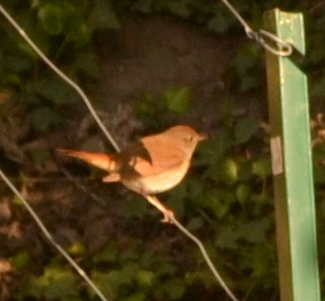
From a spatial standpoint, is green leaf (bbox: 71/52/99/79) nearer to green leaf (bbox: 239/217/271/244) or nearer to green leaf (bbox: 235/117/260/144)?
green leaf (bbox: 235/117/260/144)

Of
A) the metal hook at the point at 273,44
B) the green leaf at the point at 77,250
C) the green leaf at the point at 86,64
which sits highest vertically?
the metal hook at the point at 273,44

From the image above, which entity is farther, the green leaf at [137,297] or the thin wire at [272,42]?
the green leaf at [137,297]

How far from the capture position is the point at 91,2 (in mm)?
3846

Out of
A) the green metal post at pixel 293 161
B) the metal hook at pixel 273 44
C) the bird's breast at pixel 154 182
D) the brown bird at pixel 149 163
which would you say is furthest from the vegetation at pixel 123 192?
the metal hook at pixel 273 44

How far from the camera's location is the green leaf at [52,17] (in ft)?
12.2

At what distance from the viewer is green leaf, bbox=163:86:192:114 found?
374 centimetres

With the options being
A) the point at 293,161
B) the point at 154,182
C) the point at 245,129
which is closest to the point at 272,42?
the point at 293,161

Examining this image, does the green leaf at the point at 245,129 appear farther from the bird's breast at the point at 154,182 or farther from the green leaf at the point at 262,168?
the bird's breast at the point at 154,182

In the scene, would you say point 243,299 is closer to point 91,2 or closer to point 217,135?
point 217,135

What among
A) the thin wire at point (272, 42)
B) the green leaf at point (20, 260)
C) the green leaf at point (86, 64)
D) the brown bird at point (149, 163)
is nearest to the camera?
the thin wire at point (272, 42)

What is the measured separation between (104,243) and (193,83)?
663 millimetres

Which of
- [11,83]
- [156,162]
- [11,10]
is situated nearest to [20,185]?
[11,83]

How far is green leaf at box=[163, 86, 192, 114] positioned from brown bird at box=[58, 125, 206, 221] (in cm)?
83

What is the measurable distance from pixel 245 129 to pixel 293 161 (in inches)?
76.7
